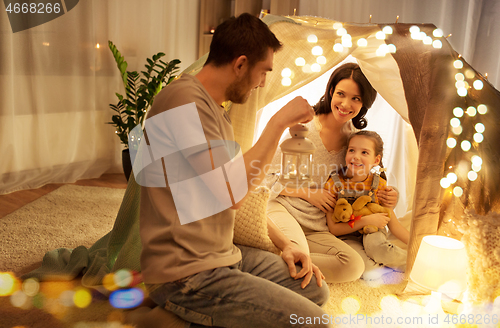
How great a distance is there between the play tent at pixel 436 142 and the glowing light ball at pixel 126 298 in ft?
0.33

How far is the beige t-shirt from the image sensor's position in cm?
105

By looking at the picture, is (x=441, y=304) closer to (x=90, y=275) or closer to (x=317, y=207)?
(x=317, y=207)

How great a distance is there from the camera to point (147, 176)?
1114 millimetres

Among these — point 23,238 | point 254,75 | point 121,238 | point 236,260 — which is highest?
point 254,75

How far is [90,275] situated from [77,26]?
2329mm

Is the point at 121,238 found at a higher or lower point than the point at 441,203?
lower

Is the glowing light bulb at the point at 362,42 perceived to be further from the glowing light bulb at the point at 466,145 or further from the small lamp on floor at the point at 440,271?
the small lamp on floor at the point at 440,271

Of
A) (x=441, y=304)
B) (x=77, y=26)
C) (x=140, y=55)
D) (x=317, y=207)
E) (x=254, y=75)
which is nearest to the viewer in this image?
(x=254, y=75)

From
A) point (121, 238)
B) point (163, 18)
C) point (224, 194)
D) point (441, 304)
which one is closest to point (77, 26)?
point (163, 18)

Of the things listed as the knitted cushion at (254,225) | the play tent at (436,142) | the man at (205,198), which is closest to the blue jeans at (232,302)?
the man at (205,198)

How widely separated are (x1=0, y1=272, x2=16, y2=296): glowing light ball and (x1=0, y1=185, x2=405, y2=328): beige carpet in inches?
1.7

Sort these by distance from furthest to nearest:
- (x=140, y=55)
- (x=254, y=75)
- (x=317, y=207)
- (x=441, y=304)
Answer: (x=140, y=55) < (x=317, y=207) < (x=441, y=304) < (x=254, y=75)

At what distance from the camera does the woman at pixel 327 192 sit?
5.81 ft

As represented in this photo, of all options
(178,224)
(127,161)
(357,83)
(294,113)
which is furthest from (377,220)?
(127,161)
